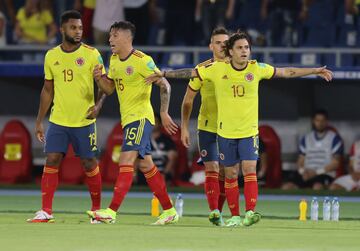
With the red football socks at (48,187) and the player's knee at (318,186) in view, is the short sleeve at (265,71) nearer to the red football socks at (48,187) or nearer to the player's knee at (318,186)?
the red football socks at (48,187)

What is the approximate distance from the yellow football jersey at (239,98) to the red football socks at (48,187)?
197 centimetres

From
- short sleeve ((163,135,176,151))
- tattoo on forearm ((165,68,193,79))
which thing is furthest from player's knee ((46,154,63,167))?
short sleeve ((163,135,176,151))

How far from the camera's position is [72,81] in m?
14.3

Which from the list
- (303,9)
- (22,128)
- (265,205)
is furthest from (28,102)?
(265,205)

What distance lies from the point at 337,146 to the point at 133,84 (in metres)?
8.34

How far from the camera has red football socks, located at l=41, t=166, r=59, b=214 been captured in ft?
46.5

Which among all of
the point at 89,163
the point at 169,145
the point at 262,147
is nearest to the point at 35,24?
the point at 169,145

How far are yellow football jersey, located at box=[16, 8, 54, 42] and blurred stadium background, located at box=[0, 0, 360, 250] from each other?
148mm

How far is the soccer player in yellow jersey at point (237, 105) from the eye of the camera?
1372 centimetres

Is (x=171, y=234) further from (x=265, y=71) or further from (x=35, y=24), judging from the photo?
(x=35, y=24)

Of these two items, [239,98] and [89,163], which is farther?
[89,163]

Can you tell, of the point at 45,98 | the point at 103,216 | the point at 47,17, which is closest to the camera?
the point at 103,216

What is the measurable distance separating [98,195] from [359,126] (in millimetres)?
9472

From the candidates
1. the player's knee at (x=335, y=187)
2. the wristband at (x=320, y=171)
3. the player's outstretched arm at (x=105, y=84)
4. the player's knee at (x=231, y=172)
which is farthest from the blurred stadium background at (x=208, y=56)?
the player's knee at (x=231, y=172)
